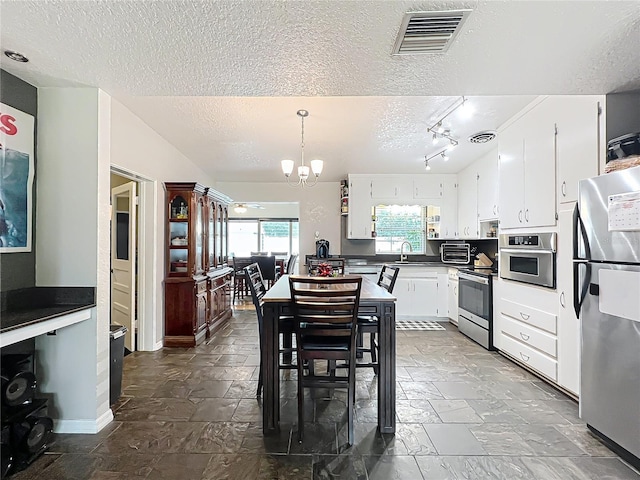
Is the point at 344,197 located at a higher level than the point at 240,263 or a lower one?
higher

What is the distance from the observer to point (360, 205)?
5.75 meters

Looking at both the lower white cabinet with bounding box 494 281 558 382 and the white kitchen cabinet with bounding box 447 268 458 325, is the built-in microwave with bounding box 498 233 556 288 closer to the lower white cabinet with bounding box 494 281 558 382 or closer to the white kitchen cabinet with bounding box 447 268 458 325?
the lower white cabinet with bounding box 494 281 558 382

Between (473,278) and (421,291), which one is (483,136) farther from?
(421,291)

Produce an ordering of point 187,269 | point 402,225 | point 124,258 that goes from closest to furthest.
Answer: point 124,258, point 187,269, point 402,225

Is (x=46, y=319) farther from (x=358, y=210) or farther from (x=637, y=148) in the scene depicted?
(x=358, y=210)

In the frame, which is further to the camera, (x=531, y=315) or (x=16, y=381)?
(x=531, y=315)

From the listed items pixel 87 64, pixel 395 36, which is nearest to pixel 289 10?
pixel 395 36

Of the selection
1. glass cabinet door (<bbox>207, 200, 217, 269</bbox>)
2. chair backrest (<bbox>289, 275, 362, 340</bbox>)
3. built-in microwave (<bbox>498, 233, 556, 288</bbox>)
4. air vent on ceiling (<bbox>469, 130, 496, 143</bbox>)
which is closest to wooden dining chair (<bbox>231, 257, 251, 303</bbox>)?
glass cabinet door (<bbox>207, 200, 217, 269</bbox>)

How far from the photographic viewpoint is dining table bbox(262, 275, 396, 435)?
2.17 metres

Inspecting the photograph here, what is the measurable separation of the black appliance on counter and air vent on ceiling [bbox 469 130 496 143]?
1613 mm

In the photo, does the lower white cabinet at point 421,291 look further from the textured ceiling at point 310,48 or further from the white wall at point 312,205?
the textured ceiling at point 310,48

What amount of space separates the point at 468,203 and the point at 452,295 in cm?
146

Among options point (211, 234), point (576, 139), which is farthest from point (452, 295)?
point (211, 234)

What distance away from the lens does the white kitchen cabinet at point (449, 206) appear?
5.61m
